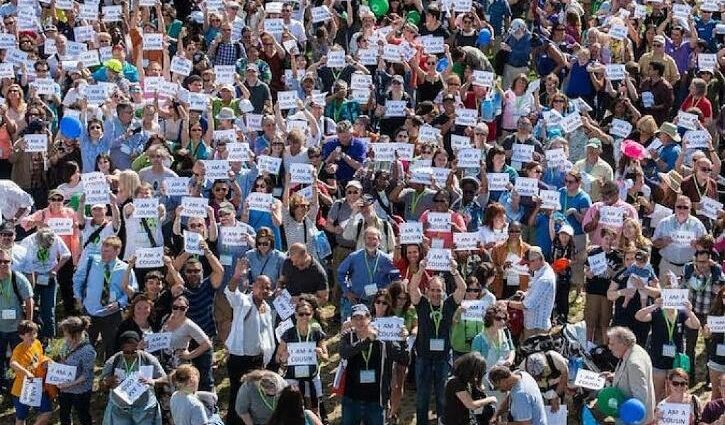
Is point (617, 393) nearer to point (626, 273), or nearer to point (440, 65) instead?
point (626, 273)

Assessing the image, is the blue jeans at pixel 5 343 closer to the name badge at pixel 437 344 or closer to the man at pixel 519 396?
the name badge at pixel 437 344

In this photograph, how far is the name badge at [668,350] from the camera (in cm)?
1709

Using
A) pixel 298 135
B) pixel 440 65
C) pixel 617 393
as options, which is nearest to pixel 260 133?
pixel 298 135

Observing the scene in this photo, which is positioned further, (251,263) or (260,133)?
(260,133)

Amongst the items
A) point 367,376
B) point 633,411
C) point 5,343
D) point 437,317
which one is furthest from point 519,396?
point 5,343

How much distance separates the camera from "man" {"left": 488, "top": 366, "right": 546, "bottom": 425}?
15266 mm

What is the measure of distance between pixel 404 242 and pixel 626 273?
92.7 inches

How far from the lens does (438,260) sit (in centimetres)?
1752

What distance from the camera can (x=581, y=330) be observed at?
56.4ft

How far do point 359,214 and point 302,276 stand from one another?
1414mm

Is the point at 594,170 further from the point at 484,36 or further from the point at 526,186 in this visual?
the point at 484,36

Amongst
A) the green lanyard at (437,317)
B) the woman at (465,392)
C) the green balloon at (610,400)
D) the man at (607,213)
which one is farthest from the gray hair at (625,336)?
the man at (607,213)

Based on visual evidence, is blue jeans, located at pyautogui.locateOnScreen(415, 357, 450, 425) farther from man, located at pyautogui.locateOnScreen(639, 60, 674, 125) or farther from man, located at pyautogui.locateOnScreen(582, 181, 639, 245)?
man, located at pyautogui.locateOnScreen(639, 60, 674, 125)

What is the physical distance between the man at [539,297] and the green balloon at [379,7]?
375 inches
